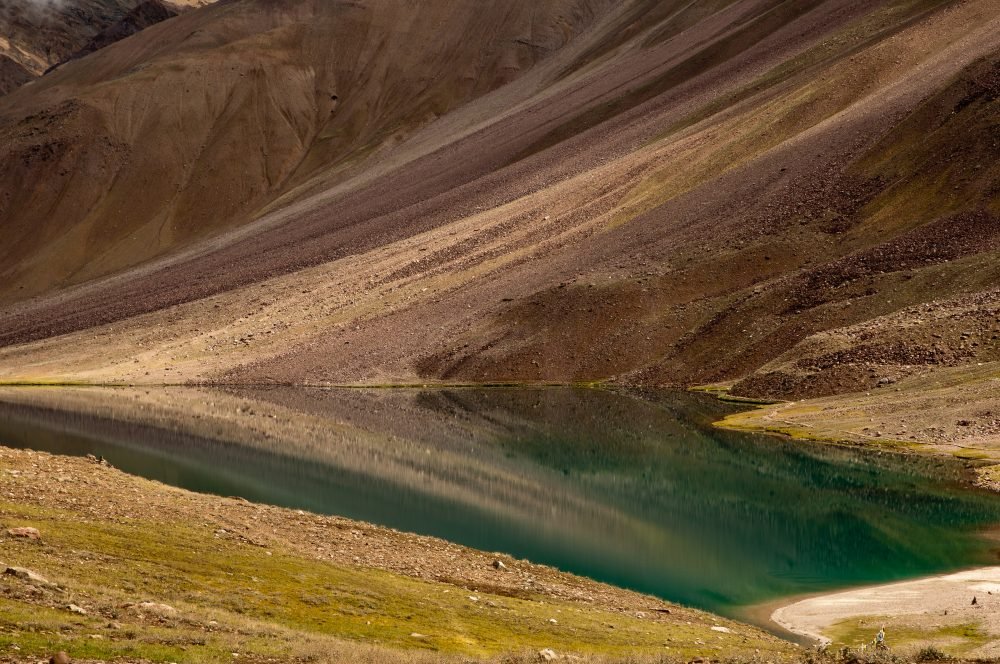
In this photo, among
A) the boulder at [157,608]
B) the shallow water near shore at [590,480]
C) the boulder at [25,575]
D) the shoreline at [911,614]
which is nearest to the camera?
the boulder at [157,608]

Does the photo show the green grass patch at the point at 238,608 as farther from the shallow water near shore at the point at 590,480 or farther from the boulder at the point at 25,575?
the shallow water near shore at the point at 590,480

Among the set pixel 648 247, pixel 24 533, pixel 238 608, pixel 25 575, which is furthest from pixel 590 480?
pixel 648 247

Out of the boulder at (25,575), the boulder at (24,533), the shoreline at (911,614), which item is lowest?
the boulder at (25,575)

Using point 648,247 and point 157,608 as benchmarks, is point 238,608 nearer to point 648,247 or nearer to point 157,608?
point 157,608

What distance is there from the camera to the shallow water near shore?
1768 inches

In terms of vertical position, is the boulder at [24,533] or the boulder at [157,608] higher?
the boulder at [24,533]

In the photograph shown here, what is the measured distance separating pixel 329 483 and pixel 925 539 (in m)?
27.9

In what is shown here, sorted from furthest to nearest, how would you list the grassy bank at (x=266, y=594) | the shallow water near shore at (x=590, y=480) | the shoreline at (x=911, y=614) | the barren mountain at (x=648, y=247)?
the barren mountain at (x=648, y=247), the shallow water near shore at (x=590, y=480), the shoreline at (x=911, y=614), the grassy bank at (x=266, y=594)

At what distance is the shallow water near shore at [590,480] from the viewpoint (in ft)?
147

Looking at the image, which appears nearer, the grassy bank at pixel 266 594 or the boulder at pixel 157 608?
the grassy bank at pixel 266 594

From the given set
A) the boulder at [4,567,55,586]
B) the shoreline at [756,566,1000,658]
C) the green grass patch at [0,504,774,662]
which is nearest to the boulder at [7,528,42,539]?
the green grass patch at [0,504,774,662]

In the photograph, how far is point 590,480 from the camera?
206 ft

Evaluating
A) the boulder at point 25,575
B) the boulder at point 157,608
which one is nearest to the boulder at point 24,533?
the boulder at point 25,575

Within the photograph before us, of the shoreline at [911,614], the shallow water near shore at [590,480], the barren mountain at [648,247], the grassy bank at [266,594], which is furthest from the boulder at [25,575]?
the barren mountain at [648,247]
